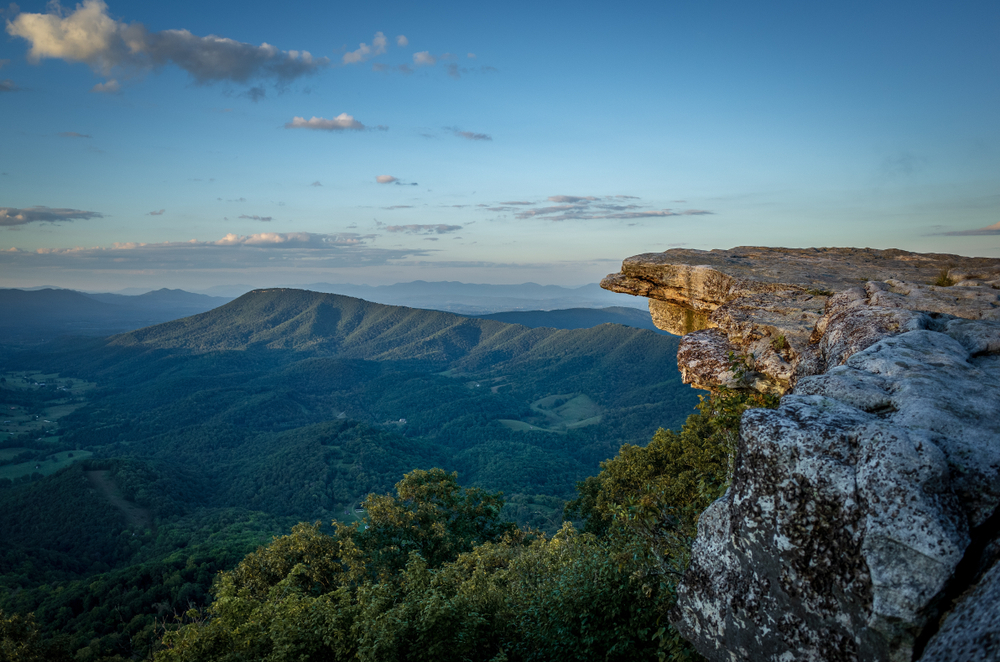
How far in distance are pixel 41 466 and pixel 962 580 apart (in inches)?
8162

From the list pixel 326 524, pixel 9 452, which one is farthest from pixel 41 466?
pixel 326 524

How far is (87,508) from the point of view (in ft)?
339

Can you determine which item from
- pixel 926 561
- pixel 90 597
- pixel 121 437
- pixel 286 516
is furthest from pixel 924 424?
pixel 121 437

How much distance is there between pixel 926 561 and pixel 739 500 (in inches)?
67.4

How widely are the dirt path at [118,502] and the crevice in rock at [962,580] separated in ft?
436

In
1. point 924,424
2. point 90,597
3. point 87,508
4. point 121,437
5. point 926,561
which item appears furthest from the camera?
point 121,437

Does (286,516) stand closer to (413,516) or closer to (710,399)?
(413,516)

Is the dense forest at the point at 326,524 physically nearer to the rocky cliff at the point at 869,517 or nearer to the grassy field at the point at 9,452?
the grassy field at the point at 9,452

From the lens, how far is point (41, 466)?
14438 centimetres

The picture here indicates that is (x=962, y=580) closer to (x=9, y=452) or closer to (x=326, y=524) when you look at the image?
(x=326, y=524)

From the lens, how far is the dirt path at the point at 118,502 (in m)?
104

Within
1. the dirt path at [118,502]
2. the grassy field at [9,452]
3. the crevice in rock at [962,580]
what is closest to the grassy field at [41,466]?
the grassy field at [9,452]

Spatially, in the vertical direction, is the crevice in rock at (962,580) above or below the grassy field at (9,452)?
above

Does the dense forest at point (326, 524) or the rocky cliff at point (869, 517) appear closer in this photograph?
the rocky cliff at point (869, 517)
